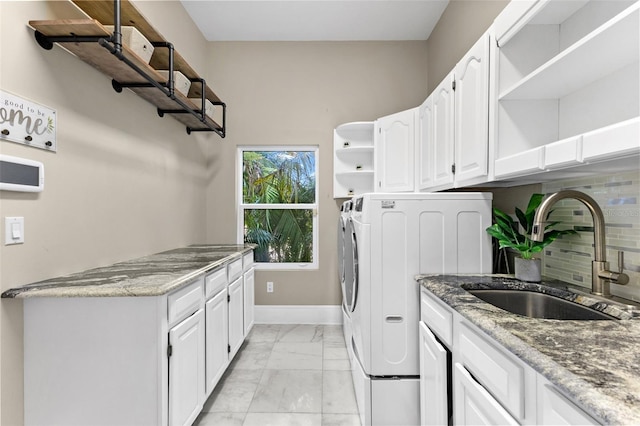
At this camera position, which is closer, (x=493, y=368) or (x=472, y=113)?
(x=493, y=368)

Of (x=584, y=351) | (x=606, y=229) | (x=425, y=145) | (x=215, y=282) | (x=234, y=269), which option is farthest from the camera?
(x=425, y=145)

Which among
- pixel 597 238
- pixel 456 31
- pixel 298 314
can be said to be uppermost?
pixel 456 31

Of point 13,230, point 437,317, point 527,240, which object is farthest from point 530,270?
point 13,230

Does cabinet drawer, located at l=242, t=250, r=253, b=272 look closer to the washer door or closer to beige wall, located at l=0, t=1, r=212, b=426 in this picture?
beige wall, located at l=0, t=1, r=212, b=426

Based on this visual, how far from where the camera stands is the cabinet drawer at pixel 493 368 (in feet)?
2.85

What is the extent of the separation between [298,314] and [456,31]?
10.2 ft

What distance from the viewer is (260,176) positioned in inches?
150

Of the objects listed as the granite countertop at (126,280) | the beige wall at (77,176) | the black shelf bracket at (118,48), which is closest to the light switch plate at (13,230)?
the beige wall at (77,176)

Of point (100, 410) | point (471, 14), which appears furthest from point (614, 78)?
point (100, 410)

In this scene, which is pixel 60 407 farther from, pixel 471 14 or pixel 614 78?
pixel 471 14

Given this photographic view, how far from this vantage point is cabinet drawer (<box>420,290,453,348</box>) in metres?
1.37

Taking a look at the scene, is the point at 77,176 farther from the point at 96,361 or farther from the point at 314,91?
the point at 314,91

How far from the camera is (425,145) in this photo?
2705 millimetres

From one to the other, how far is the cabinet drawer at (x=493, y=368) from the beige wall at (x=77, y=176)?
176 centimetres
